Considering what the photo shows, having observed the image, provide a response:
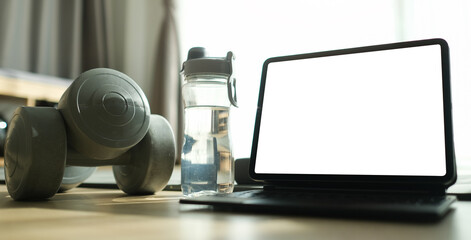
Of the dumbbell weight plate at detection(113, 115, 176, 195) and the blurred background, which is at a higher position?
the blurred background

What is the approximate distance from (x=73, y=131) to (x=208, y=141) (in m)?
0.19

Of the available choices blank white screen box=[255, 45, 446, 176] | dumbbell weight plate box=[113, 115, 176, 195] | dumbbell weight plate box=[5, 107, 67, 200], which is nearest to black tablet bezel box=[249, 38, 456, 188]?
blank white screen box=[255, 45, 446, 176]

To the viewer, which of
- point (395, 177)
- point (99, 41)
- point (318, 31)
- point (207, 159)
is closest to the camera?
point (395, 177)

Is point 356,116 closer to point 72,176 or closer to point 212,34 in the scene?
point 72,176

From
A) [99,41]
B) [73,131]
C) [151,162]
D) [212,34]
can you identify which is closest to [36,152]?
[73,131]

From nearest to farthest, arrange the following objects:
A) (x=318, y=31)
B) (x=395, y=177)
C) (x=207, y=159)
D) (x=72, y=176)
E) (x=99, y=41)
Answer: (x=395, y=177)
(x=207, y=159)
(x=72, y=176)
(x=318, y=31)
(x=99, y=41)

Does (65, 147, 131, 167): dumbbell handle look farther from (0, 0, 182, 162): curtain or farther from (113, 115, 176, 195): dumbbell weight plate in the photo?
(0, 0, 182, 162): curtain

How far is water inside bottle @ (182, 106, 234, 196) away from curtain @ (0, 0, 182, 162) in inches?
89.0

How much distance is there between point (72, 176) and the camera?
0.81 m

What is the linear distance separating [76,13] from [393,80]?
9.59 feet

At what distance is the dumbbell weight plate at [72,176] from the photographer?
31.3 inches

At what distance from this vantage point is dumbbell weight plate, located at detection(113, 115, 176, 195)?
0.72m

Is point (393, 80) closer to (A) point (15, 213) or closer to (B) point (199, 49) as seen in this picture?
(B) point (199, 49)

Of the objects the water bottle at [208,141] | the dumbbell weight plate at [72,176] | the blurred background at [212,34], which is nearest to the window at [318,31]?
the blurred background at [212,34]
